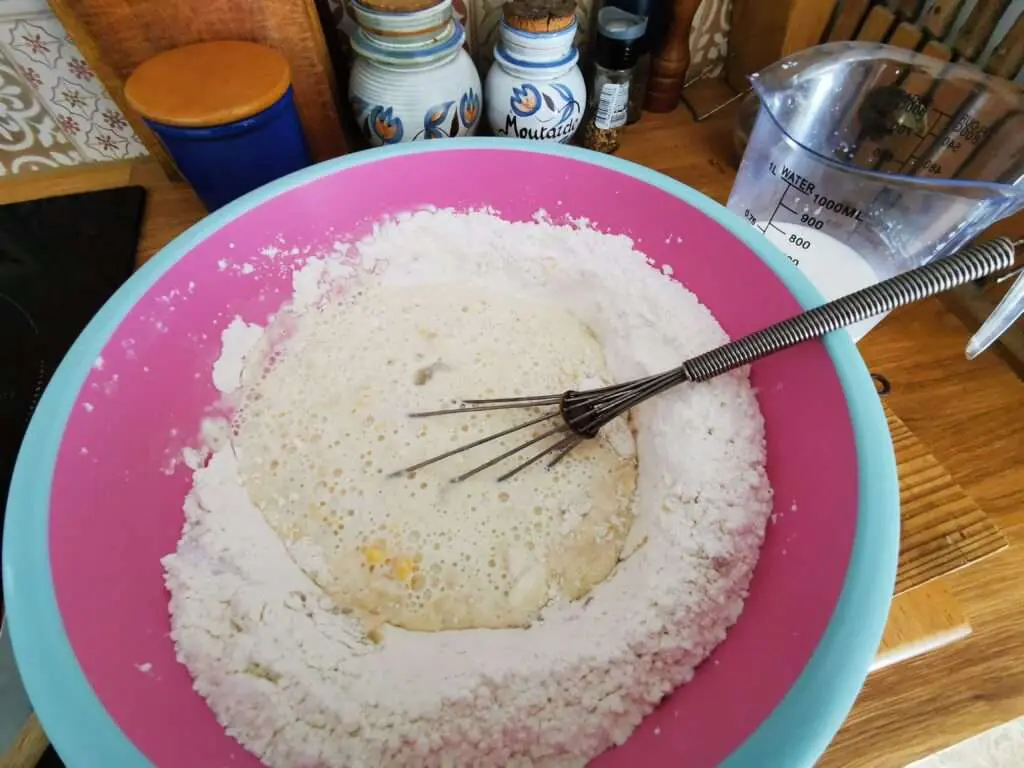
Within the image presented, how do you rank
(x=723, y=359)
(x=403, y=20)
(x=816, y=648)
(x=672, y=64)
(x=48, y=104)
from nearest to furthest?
(x=816, y=648) → (x=723, y=359) → (x=403, y=20) → (x=48, y=104) → (x=672, y=64)

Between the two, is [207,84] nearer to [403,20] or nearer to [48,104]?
[403,20]

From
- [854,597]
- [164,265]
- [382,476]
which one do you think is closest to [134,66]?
[164,265]

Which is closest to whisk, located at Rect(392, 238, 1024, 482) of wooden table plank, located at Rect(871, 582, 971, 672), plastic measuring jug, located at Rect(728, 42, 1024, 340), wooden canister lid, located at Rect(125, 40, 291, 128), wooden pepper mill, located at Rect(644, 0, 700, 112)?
Result: plastic measuring jug, located at Rect(728, 42, 1024, 340)

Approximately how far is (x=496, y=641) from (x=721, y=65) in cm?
94

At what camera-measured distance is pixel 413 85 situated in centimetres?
71

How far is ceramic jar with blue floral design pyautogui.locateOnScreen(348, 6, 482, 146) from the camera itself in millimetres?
676

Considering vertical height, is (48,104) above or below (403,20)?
below

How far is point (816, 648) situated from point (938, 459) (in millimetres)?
356

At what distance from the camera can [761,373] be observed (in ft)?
1.92

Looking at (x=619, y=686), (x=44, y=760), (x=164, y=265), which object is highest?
(x=164, y=265)

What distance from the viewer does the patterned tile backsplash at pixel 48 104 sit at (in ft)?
2.31

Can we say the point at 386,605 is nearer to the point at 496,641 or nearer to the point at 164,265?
the point at 496,641

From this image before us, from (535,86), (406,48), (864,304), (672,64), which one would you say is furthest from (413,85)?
(864,304)

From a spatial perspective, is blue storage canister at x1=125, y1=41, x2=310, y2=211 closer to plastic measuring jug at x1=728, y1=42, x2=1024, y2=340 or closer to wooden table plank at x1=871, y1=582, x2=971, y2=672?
plastic measuring jug at x1=728, y1=42, x2=1024, y2=340
